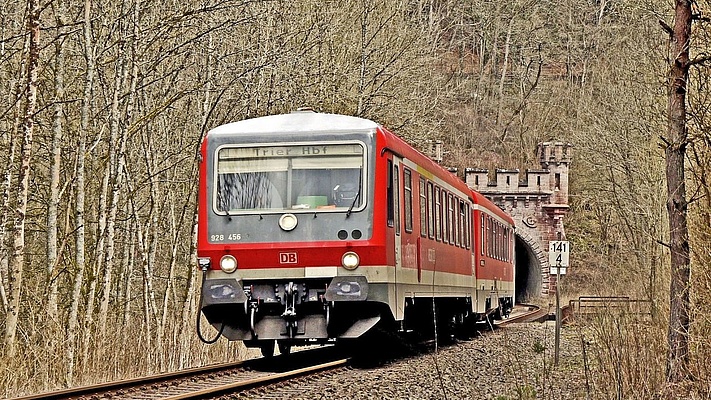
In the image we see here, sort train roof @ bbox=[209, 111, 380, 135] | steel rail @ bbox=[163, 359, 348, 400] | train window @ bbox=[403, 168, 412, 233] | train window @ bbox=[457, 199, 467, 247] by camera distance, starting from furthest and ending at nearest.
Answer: train window @ bbox=[457, 199, 467, 247] < train window @ bbox=[403, 168, 412, 233] < train roof @ bbox=[209, 111, 380, 135] < steel rail @ bbox=[163, 359, 348, 400]

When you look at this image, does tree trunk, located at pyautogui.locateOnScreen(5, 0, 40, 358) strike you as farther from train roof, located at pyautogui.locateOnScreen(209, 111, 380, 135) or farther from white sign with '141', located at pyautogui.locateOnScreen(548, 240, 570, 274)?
white sign with '141', located at pyautogui.locateOnScreen(548, 240, 570, 274)

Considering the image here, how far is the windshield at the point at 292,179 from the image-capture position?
519 inches

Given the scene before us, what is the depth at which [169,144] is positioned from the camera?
21422mm

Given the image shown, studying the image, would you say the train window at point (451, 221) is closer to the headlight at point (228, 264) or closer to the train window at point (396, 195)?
the train window at point (396, 195)

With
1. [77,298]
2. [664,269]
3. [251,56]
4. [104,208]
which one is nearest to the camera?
[77,298]

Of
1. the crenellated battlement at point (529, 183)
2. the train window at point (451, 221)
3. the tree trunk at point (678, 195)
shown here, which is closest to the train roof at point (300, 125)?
the tree trunk at point (678, 195)

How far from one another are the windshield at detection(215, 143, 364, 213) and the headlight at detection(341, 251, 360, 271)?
53 centimetres

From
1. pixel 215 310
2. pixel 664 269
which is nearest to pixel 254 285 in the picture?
pixel 215 310

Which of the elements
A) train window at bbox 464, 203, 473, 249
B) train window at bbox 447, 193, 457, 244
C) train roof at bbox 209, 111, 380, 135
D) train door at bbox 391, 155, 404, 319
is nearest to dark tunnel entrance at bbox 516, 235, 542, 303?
train window at bbox 464, 203, 473, 249

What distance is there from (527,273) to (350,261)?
3838 centimetres

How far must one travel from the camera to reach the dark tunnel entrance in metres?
47.6

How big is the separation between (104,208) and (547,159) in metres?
35.1

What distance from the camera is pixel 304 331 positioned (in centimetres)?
1323

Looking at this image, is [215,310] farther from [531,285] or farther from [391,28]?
[531,285]
